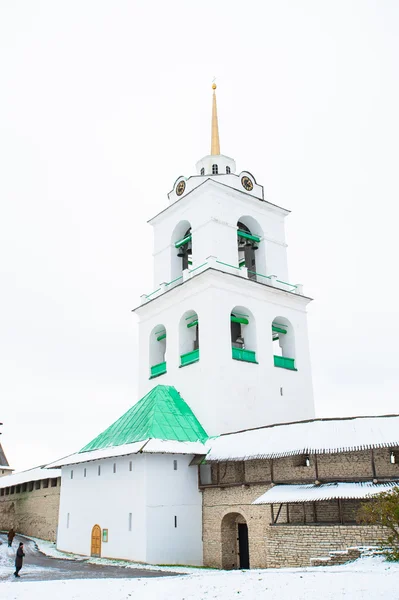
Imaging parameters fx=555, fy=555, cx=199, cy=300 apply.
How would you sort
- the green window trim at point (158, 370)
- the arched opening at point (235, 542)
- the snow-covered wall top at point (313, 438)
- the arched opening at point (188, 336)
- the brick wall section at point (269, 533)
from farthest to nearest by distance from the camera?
the green window trim at point (158, 370)
the arched opening at point (188, 336)
the arched opening at point (235, 542)
the snow-covered wall top at point (313, 438)
the brick wall section at point (269, 533)

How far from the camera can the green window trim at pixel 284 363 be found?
23.2 m

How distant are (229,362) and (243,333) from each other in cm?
261

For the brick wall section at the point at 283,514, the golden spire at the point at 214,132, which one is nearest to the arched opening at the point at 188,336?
the brick wall section at the point at 283,514

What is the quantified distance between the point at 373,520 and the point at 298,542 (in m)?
2.73

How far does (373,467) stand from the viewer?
49.0 ft

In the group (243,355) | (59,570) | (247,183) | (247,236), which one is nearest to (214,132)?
(247,183)

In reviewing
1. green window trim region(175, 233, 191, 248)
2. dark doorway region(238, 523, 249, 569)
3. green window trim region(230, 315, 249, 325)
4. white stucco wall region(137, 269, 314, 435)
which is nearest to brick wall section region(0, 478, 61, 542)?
white stucco wall region(137, 269, 314, 435)

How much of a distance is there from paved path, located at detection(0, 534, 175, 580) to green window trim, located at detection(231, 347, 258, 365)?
8813 mm

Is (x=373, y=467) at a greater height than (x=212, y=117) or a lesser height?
lesser

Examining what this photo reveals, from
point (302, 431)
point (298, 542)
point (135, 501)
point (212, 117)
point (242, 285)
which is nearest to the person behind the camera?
point (298, 542)

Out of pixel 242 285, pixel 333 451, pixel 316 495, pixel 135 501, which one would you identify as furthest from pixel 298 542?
pixel 242 285

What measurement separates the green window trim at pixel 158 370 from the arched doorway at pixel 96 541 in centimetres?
671

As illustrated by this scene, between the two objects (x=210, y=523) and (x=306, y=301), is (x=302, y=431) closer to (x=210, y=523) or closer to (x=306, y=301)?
(x=210, y=523)

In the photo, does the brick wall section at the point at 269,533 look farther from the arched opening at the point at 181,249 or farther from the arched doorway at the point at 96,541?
the arched opening at the point at 181,249
